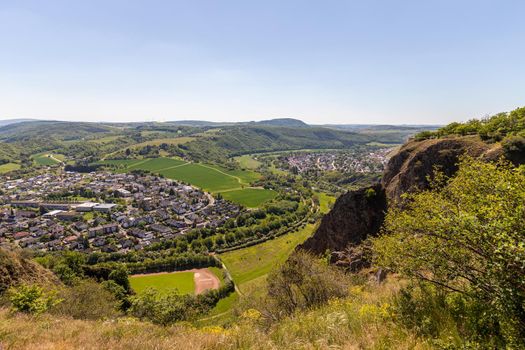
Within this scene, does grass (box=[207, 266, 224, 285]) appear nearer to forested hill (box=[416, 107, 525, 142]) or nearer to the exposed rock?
the exposed rock

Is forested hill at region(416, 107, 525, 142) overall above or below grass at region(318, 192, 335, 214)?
above

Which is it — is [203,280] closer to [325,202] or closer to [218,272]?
[218,272]

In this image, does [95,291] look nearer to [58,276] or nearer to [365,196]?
[58,276]

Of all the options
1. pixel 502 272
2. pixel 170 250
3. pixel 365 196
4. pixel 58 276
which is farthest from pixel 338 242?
pixel 170 250

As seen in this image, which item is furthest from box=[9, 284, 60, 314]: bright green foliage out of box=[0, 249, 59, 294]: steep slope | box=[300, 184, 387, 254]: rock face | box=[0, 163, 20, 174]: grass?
box=[0, 163, 20, 174]: grass

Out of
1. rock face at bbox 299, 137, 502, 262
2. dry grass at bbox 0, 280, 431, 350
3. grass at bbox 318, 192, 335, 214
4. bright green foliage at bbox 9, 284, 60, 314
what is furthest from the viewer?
grass at bbox 318, 192, 335, 214

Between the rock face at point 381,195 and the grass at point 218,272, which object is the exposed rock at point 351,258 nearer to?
the rock face at point 381,195

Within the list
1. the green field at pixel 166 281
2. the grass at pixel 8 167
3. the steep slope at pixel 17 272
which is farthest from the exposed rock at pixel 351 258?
the grass at pixel 8 167

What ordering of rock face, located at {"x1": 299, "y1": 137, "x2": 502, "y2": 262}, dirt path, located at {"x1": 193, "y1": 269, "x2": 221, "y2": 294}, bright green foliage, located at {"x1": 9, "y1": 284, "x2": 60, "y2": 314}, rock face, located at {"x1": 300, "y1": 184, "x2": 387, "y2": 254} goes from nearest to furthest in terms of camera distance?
A: 1. bright green foliage, located at {"x1": 9, "y1": 284, "x2": 60, "y2": 314}
2. rock face, located at {"x1": 299, "y1": 137, "x2": 502, "y2": 262}
3. rock face, located at {"x1": 300, "y1": 184, "x2": 387, "y2": 254}
4. dirt path, located at {"x1": 193, "y1": 269, "x2": 221, "y2": 294}
